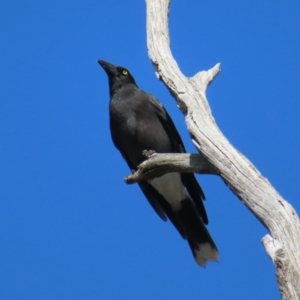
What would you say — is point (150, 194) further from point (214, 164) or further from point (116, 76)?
point (214, 164)

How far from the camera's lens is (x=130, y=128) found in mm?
6938

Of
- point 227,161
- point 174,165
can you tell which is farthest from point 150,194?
point 227,161

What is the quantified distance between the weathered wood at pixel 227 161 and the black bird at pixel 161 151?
1.38 metres

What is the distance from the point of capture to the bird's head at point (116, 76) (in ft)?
24.8

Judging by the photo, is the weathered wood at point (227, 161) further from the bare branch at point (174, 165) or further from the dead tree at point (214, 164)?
the bare branch at point (174, 165)

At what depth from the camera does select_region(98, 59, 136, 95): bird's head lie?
24.8 feet

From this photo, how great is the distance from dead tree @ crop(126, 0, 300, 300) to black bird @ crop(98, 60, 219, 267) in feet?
4.42

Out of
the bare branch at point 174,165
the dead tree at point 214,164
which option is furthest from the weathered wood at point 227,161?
the bare branch at point 174,165

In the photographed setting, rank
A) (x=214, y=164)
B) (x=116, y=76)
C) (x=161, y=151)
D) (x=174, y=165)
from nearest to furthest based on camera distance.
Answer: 1. (x=214, y=164)
2. (x=174, y=165)
3. (x=161, y=151)
4. (x=116, y=76)

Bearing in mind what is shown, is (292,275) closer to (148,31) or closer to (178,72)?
(178,72)

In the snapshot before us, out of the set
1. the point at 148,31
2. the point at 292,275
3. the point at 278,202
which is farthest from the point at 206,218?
the point at 292,275

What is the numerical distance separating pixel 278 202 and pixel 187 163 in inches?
47.1

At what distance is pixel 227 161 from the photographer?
4578mm

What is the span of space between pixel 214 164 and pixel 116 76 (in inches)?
128
